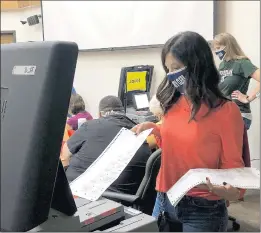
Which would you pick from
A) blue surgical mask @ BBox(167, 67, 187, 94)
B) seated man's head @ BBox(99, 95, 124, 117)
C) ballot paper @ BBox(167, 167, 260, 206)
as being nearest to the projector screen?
seated man's head @ BBox(99, 95, 124, 117)

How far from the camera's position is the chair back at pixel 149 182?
6.50ft

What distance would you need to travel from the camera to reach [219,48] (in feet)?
10.6

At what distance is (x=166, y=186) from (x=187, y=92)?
→ 0.32 metres

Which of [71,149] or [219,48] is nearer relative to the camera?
[71,149]

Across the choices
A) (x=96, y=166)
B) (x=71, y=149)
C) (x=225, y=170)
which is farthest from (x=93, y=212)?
(x=71, y=149)

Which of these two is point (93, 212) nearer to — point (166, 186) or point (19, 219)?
point (19, 219)

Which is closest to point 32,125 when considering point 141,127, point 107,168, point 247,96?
point 107,168

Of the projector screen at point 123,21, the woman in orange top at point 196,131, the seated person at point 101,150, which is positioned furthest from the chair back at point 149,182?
the projector screen at point 123,21

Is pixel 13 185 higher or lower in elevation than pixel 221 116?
higher

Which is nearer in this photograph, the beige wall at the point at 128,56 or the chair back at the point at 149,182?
the chair back at the point at 149,182

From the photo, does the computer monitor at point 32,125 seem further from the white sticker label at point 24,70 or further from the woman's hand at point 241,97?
the woman's hand at point 241,97

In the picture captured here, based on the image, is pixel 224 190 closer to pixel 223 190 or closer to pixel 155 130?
pixel 223 190

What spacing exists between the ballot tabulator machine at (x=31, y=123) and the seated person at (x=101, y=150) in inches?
58.1

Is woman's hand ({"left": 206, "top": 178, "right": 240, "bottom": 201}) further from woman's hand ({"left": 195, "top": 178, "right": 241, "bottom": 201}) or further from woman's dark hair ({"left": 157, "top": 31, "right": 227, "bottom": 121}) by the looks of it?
woman's dark hair ({"left": 157, "top": 31, "right": 227, "bottom": 121})
